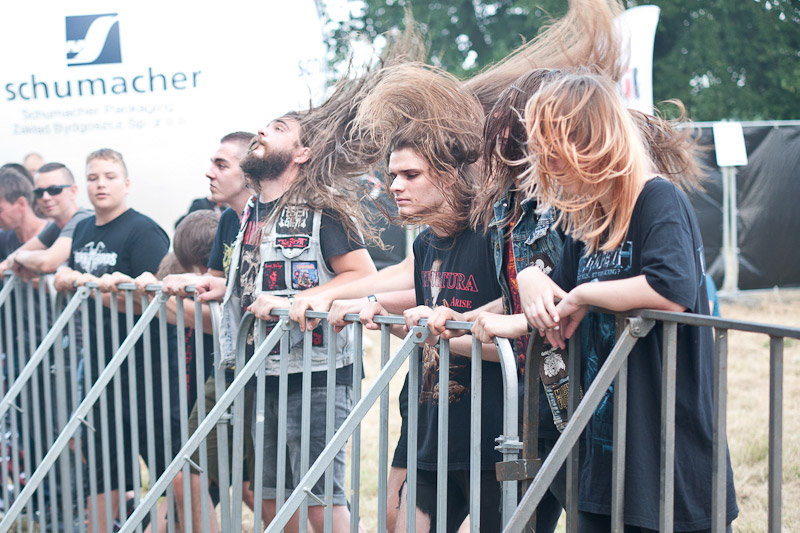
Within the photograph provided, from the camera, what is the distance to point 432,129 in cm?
284

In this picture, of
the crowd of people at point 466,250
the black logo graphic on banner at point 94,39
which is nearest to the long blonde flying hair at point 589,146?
the crowd of people at point 466,250

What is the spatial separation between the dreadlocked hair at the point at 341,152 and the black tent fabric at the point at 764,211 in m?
8.94

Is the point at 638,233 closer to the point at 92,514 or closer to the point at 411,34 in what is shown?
the point at 411,34

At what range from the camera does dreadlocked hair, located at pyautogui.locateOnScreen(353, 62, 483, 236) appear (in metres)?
2.78

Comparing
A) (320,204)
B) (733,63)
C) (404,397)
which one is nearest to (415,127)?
(320,204)

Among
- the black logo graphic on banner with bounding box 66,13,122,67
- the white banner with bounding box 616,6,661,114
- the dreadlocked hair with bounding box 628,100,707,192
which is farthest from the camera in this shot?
the white banner with bounding box 616,6,661,114

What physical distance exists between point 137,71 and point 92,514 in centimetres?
293

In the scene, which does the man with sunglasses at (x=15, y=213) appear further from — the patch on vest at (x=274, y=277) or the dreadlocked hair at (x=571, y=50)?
the dreadlocked hair at (x=571, y=50)

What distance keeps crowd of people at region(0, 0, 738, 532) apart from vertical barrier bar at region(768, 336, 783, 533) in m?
0.27

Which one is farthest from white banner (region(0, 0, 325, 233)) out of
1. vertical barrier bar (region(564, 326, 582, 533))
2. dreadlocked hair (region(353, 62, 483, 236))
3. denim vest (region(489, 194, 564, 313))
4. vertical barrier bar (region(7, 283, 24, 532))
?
vertical barrier bar (region(564, 326, 582, 533))

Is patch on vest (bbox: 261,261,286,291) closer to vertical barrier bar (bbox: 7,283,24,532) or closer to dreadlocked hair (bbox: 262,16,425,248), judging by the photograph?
dreadlocked hair (bbox: 262,16,425,248)

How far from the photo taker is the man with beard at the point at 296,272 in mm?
3244

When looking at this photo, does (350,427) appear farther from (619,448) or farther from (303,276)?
(303,276)

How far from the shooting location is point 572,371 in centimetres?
215
